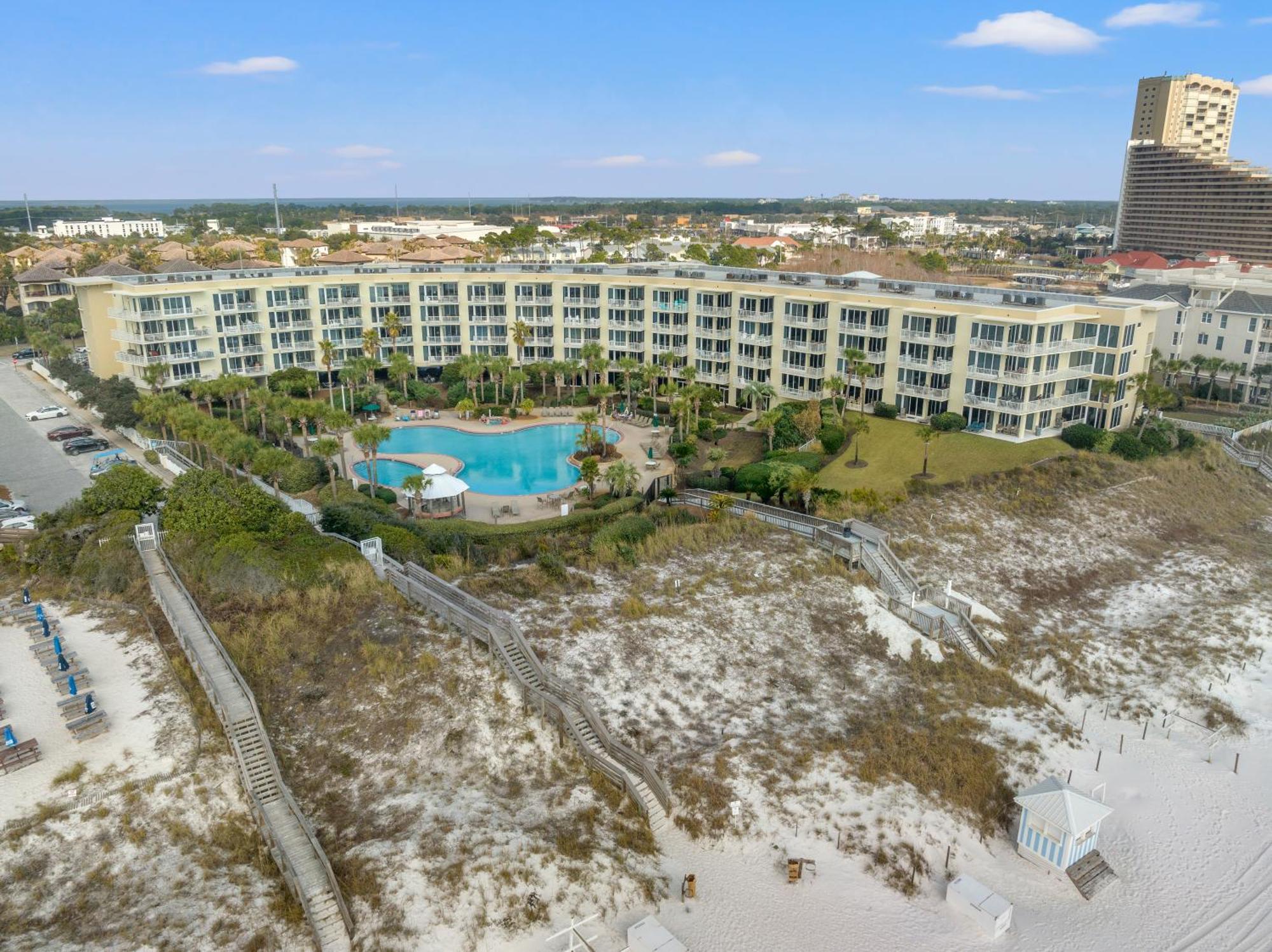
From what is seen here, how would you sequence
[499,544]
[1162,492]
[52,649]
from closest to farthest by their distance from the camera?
[52,649] < [499,544] < [1162,492]

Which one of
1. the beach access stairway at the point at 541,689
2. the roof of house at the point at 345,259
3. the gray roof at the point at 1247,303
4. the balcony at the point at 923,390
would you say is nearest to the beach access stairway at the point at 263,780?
the beach access stairway at the point at 541,689

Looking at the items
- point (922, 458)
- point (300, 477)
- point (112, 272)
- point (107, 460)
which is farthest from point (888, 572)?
point (112, 272)

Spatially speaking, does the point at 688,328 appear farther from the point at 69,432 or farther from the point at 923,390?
the point at 69,432

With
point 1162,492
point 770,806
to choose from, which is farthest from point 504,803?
point 1162,492

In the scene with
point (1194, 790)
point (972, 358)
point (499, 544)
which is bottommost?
point (1194, 790)

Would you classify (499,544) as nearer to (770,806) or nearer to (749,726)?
(749,726)

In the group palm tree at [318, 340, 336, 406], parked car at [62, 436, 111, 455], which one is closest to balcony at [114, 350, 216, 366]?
palm tree at [318, 340, 336, 406]

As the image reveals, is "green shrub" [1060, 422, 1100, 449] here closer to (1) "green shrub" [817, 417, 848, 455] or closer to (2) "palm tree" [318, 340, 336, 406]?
(1) "green shrub" [817, 417, 848, 455]
